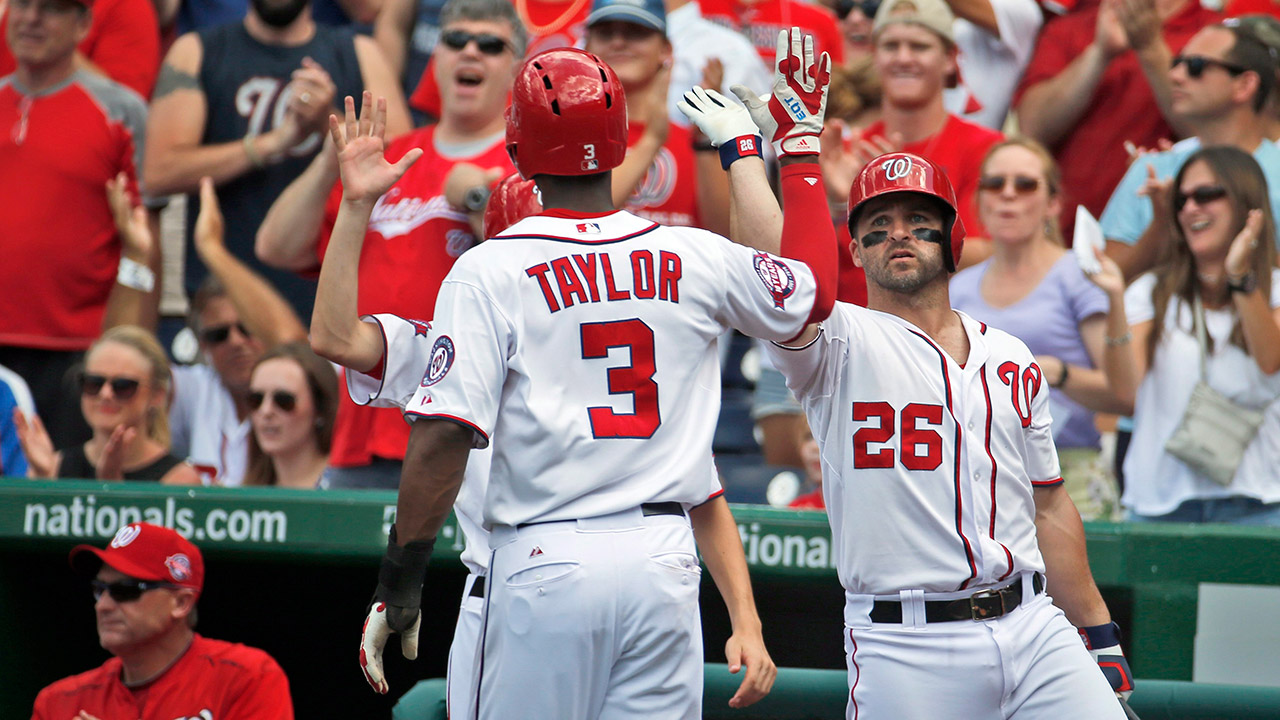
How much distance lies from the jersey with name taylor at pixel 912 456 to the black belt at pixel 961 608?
31mm

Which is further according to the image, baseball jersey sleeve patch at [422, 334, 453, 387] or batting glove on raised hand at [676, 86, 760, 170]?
batting glove on raised hand at [676, 86, 760, 170]

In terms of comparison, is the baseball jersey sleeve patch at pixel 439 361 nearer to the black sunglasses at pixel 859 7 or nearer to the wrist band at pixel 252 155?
the wrist band at pixel 252 155

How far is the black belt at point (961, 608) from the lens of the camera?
3250mm

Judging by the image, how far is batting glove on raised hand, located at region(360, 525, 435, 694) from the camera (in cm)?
275

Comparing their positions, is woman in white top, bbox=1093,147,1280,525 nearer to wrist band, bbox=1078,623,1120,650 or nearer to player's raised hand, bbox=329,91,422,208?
wrist band, bbox=1078,623,1120,650

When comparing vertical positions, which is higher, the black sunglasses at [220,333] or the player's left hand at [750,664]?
the black sunglasses at [220,333]

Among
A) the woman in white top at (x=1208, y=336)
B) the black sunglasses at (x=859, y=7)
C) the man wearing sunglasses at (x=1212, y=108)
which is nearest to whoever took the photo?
the woman in white top at (x=1208, y=336)

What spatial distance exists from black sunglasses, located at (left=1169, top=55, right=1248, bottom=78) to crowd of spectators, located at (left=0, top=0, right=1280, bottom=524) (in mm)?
11

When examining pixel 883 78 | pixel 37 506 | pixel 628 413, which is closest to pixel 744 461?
pixel 883 78

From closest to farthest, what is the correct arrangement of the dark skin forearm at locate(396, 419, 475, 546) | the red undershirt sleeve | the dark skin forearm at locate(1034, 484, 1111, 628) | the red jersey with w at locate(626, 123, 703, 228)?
1. the dark skin forearm at locate(396, 419, 475, 546)
2. the red undershirt sleeve
3. the dark skin forearm at locate(1034, 484, 1111, 628)
4. the red jersey with w at locate(626, 123, 703, 228)

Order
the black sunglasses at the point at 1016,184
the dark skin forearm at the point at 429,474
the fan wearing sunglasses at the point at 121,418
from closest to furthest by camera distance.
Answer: the dark skin forearm at the point at 429,474
the fan wearing sunglasses at the point at 121,418
the black sunglasses at the point at 1016,184

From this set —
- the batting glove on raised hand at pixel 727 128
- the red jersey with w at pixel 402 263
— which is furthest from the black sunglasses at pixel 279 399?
the batting glove on raised hand at pixel 727 128

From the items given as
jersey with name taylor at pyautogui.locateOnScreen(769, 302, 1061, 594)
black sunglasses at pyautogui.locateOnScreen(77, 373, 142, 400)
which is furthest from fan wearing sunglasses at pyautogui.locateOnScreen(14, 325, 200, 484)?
jersey with name taylor at pyautogui.locateOnScreen(769, 302, 1061, 594)

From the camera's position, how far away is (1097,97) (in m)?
6.26
